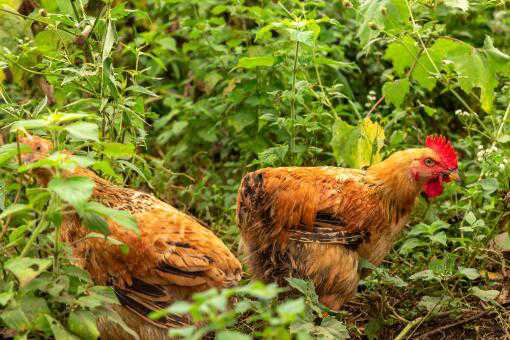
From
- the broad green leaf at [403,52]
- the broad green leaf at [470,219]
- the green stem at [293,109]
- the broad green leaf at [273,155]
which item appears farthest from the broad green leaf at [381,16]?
the broad green leaf at [470,219]

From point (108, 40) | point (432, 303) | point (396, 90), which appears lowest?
point (432, 303)

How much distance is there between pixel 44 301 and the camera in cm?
342

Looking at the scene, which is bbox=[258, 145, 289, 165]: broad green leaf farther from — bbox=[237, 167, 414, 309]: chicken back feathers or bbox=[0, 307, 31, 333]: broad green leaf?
bbox=[0, 307, 31, 333]: broad green leaf

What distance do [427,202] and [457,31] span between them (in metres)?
2.32

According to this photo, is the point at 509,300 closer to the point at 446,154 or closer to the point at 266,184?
the point at 446,154

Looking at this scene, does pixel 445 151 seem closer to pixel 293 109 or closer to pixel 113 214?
pixel 293 109

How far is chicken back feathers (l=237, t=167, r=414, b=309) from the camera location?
4863mm

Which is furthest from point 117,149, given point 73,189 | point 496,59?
point 496,59

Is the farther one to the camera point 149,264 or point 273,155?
point 273,155

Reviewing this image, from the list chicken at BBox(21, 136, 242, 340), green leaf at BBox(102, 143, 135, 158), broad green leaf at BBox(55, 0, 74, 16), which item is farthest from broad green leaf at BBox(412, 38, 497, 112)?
broad green leaf at BBox(55, 0, 74, 16)

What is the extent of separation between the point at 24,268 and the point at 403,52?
10.3 feet

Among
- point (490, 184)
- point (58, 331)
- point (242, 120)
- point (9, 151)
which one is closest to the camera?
point (58, 331)

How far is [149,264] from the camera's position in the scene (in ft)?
13.4

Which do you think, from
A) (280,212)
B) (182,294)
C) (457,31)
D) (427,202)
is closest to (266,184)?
(280,212)
